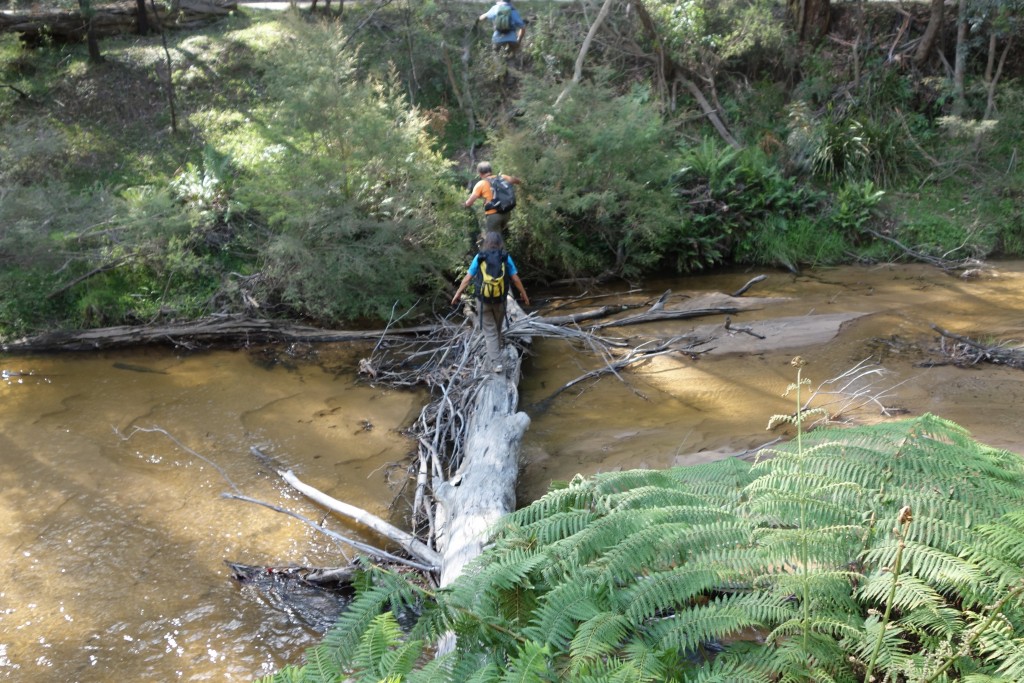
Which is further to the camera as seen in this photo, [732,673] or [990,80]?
[990,80]

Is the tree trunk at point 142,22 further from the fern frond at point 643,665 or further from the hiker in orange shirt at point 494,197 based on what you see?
the fern frond at point 643,665

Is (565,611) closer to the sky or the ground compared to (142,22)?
closer to the ground

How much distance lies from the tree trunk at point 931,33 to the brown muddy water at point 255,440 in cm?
619

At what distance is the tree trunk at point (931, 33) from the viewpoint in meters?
15.0

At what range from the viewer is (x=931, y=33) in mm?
15422

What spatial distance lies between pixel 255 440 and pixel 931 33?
1456cm

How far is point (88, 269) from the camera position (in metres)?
11.6

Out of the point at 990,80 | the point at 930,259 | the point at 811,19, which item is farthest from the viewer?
the point at 811,19

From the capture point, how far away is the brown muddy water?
19.1 feet

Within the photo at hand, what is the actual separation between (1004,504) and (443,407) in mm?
5443

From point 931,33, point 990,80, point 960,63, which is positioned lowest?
point 990,80

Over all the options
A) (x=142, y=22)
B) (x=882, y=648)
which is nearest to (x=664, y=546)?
(x=882, y=648)

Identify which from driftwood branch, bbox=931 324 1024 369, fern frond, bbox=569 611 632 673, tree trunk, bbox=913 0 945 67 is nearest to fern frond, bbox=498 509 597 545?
fern frond, bbox=569 611 632 673

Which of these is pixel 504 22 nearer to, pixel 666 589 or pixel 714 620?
pixel 666 589
